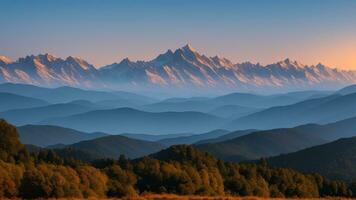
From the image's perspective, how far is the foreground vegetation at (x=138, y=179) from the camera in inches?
2158

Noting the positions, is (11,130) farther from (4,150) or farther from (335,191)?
(335,191)

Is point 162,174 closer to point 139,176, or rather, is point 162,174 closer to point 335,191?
point 139,176

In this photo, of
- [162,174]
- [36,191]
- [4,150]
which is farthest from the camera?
[4,150]

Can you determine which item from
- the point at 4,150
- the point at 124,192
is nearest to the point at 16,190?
the point at 124,192

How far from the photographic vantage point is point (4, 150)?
344 ft

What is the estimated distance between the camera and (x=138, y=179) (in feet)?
294

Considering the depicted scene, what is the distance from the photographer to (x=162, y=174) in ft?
275

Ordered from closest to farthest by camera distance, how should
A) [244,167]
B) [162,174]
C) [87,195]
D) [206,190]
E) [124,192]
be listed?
[87,195] < [124,192] < [206,190] < [162,174] < [244,167]

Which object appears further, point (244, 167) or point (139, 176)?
point (244, 167)

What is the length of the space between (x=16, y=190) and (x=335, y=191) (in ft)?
298

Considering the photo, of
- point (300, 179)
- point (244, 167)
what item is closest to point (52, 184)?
point (244, 167)

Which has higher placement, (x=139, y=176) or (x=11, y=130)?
(x=11, y=130)

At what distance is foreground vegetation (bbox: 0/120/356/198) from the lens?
5481 centimetres

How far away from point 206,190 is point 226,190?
501 inches
